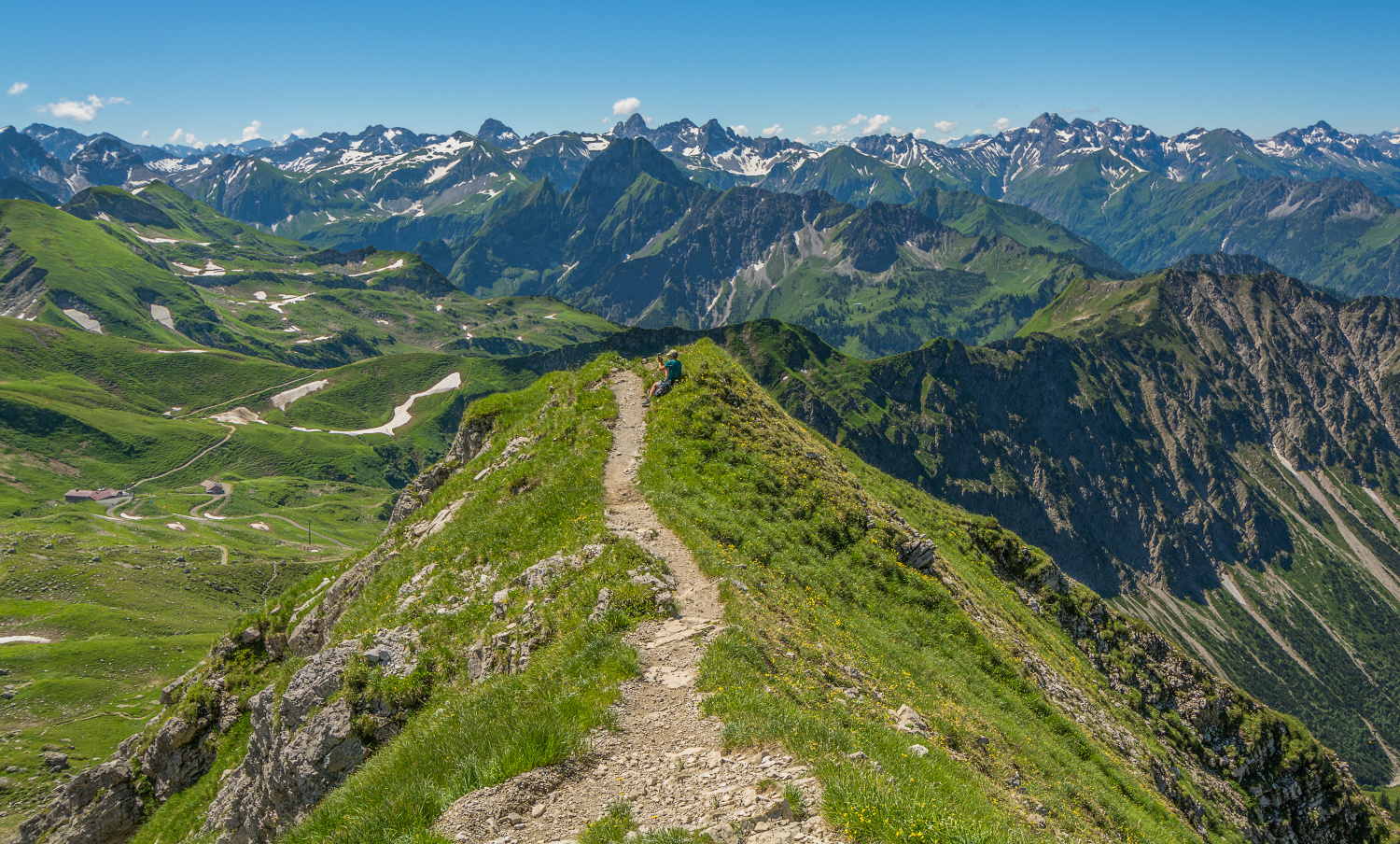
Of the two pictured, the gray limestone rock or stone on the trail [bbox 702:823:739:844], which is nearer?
stone on the trail [bbox 702:823:739:844]

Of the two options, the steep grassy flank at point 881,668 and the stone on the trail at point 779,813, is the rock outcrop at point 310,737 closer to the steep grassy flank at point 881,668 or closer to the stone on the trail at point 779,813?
the steep grassy flank at point 881,668

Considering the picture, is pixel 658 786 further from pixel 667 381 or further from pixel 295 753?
pixel 667 381

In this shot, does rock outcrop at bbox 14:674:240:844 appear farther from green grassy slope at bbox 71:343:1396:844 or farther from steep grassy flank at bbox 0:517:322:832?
steep grassy flank at bbox 0:517:322:832

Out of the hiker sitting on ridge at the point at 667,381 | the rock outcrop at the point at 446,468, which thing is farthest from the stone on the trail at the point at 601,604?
the rock outcrop at the point at 446,468

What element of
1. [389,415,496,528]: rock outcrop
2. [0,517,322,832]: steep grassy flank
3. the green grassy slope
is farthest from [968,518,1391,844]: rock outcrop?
[0,517,322,832]: steep grassy flank

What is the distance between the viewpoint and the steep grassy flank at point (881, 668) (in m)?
12.5

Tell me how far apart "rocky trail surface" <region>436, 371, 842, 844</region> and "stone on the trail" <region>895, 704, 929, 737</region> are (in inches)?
249

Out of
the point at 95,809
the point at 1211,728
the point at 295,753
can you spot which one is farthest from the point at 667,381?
the point at 1211,728

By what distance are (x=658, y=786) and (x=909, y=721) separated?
9.06 metres

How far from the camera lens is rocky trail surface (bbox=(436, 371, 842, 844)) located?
10.5 meters

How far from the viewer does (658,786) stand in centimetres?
1174

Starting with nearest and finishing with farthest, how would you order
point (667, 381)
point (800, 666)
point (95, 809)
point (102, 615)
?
point (800, 666) < point (95, 809) < point (667, 381) < point (102, 615)

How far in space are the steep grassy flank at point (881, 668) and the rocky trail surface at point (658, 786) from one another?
59 cm

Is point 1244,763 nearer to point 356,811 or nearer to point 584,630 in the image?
point 584,630
